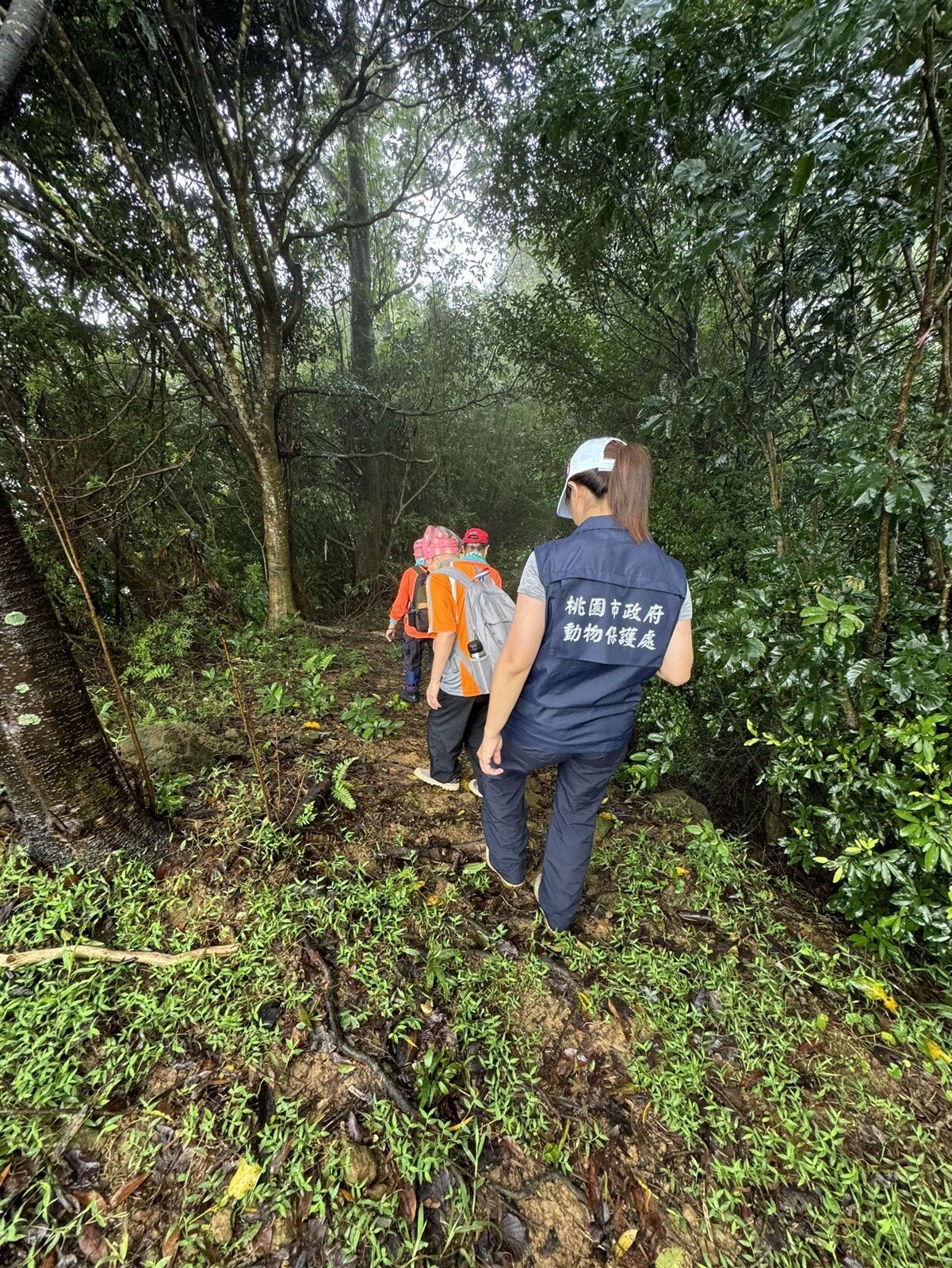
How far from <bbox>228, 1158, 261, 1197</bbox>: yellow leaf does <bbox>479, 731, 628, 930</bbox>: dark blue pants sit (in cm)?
142

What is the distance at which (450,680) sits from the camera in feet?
9.48

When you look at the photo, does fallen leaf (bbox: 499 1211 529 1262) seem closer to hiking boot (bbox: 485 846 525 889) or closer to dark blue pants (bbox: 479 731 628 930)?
dark blue pants (bbox: 479 731 628 930)

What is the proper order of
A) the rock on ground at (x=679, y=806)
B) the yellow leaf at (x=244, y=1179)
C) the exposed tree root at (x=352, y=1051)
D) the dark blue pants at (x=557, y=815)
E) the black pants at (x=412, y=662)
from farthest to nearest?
the black pants at (x=412, y=662)
the rock on ground at (x=679, y=806)
the dark blue pants at (x=557, y=815)
the exposed tree root at (x=352, y=1051)
the yellow leaf at (x=244, y=1179)

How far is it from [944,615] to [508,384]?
827 cm

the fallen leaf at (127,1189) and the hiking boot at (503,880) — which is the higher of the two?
the fallen leaf at (127,1189)

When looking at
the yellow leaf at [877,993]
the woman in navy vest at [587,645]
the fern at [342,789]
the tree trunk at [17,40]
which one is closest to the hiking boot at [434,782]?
the fern at [342,789]

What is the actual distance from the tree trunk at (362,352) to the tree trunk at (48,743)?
6972 mm

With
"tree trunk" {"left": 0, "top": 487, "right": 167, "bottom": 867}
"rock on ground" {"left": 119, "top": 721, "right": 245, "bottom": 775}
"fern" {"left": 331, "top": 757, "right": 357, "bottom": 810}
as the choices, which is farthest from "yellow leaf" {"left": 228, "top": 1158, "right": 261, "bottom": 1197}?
"rock on ground" {"left": 119, "top": 721, "right": 245, "bottom": 775}

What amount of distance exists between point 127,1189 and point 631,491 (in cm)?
272

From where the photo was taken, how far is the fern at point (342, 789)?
2.81m

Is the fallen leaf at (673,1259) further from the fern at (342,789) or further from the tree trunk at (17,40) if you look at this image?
the tree trunk at (17,40)

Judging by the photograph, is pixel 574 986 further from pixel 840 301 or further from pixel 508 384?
pixel 508 384

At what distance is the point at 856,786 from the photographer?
2207 millimetres

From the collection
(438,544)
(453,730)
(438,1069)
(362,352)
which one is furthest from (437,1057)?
(362,352)
